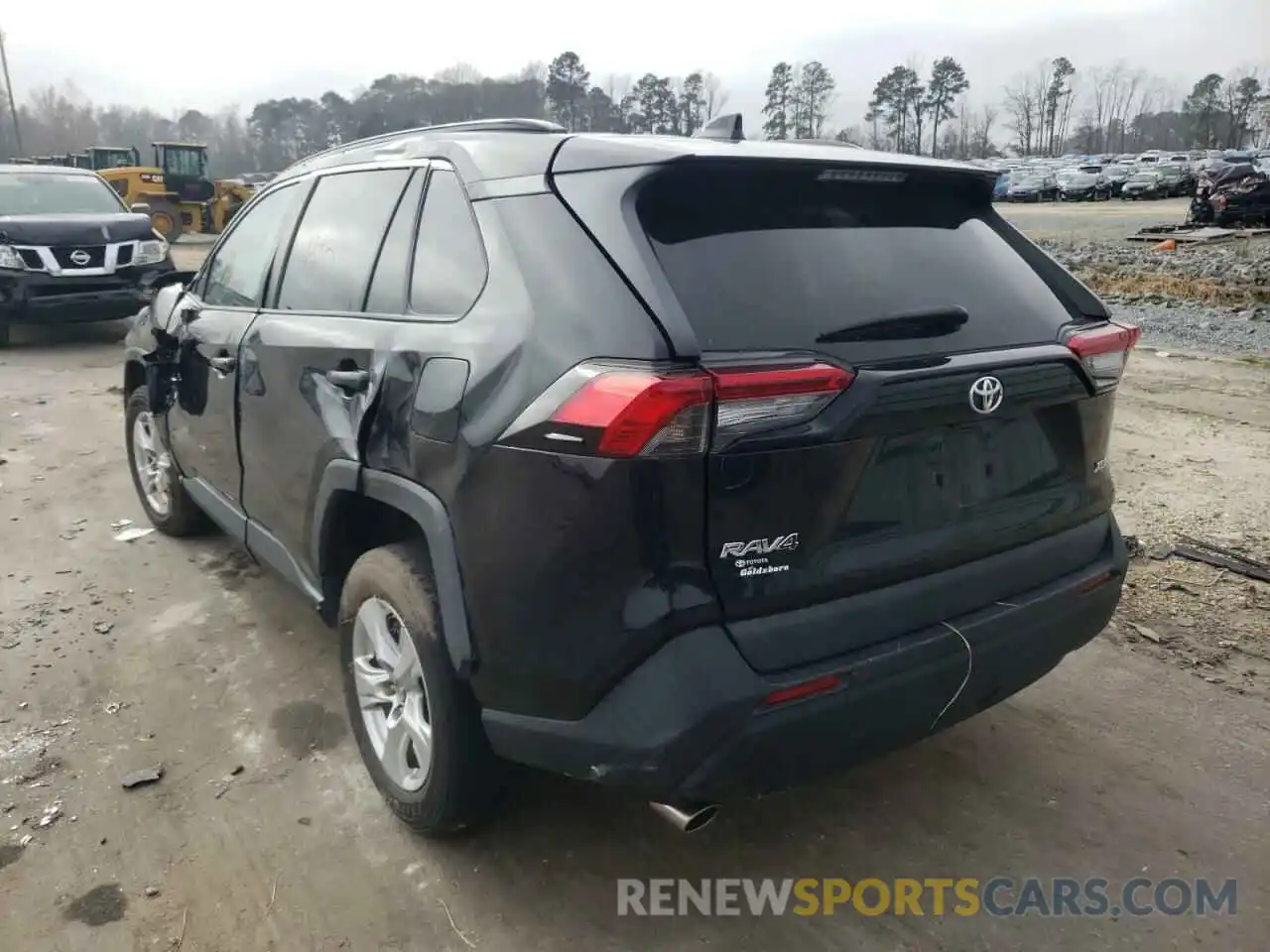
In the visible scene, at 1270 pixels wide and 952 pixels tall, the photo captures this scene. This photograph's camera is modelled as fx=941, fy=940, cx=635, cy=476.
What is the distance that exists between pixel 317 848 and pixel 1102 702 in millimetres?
2658

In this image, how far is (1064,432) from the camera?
2465 millimetres

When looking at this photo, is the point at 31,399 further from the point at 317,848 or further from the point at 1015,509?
the point at 1015,509

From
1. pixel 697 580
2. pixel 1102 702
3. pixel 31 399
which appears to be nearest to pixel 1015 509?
pixel 697 580

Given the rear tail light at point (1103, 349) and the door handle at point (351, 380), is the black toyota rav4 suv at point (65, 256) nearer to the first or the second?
the door handle at point (351, 380)

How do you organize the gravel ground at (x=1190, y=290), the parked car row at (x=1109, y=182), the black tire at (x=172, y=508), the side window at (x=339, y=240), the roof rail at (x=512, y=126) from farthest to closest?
the parked car row at (x=1109, y=182)
the gravel ground at (x=1190, y=290)
the black tire at (x=172, y=508)
the side window at (x=339, y=240)
the roof rail at (x=512, y=126)

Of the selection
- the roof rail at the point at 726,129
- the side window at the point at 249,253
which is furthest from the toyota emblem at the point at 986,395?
the side window at the point at 249,253

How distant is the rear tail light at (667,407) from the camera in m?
1.87

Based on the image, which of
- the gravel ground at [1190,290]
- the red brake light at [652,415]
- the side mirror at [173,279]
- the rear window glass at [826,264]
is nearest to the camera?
the red brake light at [652,415]

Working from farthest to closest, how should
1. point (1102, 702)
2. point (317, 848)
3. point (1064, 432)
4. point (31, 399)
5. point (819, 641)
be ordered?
point (31, 399)
point (1102, 702)
point (317, 848)
point (1064, 432)
point (819, 641)

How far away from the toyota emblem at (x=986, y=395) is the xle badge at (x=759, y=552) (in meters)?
0.58

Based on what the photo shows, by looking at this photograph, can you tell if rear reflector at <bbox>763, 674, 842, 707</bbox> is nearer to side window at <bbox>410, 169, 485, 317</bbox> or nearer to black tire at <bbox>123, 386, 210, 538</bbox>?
side window at <bbox>410, 169, 485, 317</bbox>

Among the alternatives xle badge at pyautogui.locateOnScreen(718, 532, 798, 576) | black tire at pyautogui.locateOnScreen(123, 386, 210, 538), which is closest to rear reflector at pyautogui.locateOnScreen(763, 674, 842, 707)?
xle badge at pyautogui.locateOnScreen(718, 532, 798, 576)

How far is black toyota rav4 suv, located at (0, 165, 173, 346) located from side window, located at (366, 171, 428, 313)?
831cm

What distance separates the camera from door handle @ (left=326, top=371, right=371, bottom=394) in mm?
2591
